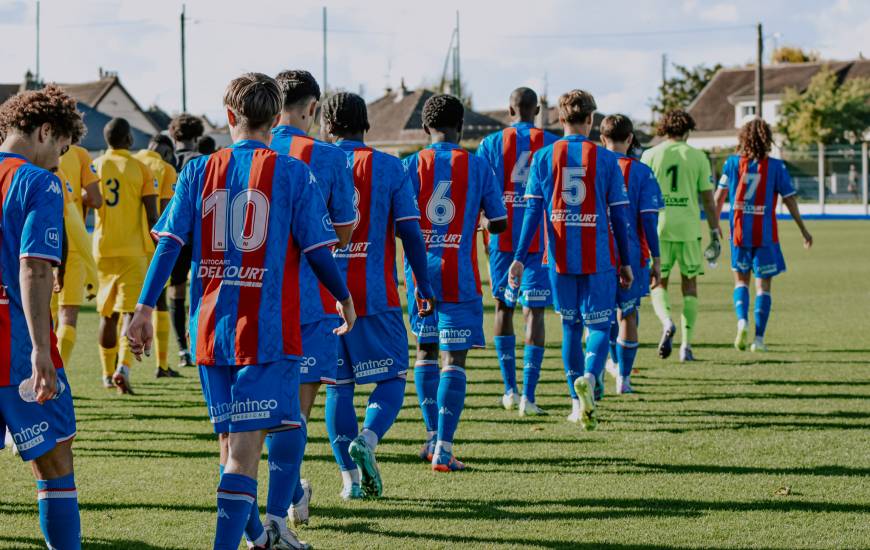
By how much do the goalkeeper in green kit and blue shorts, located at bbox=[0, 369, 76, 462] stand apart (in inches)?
292

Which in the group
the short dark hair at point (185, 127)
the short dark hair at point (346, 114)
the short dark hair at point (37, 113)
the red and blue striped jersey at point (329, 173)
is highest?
the short dark hair at point (185, 127)

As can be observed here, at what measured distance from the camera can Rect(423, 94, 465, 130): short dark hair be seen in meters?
6.69

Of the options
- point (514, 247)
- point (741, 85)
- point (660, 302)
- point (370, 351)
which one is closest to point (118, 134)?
point (514, 247)

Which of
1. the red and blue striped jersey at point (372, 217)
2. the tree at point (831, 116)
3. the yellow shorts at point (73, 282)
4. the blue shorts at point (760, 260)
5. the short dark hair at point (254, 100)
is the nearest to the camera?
the short dark hair at point (254, 100)

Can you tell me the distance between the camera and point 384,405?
19.6ft

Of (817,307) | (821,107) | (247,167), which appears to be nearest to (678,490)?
(247,167)

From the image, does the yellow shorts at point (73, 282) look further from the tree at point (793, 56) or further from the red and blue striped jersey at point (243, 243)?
the tree at point (793, 56)

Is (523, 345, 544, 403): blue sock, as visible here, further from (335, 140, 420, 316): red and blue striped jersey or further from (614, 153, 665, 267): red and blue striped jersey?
(335, 140, 420, 316): red and blue striped jersey

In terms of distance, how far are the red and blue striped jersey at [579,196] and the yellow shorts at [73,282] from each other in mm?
3077

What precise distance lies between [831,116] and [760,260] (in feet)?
179

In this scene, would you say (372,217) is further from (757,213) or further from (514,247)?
(757,213)

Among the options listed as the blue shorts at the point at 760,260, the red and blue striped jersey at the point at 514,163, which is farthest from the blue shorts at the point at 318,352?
the blue shorts at the point at 760,260

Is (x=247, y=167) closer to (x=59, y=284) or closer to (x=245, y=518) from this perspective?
(x=245, y=518)

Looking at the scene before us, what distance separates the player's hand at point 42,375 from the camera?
158 inches
